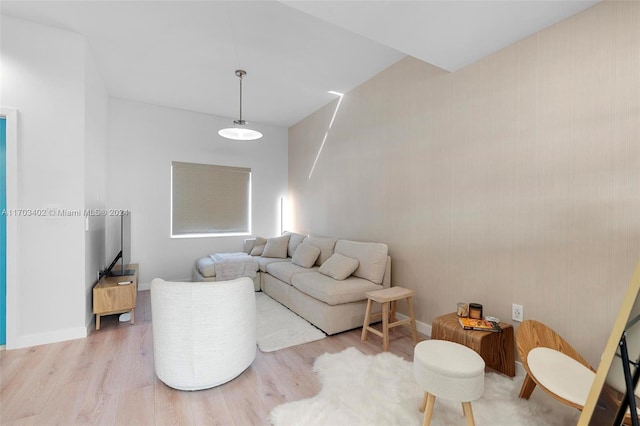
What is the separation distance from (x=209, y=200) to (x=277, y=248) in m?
1.53

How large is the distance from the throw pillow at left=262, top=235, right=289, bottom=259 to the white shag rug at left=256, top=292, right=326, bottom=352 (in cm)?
120

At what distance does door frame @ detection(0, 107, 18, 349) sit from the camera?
8.77ft

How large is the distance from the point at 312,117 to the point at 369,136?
1.69 meters

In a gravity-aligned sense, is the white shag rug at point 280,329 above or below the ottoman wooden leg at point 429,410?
below

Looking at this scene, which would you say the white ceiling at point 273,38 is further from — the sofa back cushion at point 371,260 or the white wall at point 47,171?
the sofa back cushion at point 371,260

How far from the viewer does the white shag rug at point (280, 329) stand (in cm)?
285

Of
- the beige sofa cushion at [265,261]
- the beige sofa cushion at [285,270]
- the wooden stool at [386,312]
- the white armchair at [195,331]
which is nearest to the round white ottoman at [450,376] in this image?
the wooden stool at [386,312]

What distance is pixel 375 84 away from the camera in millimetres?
3770

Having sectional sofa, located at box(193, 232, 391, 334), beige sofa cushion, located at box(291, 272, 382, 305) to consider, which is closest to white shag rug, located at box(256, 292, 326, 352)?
sectional sofa, located at box(193, 232, 391, 334)

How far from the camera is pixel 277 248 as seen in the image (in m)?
5.01

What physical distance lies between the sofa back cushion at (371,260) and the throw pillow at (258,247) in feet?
6.72

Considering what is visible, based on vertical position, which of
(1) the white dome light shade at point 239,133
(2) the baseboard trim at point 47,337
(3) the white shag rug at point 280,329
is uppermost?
(1) the white dome light shade at point 239,133

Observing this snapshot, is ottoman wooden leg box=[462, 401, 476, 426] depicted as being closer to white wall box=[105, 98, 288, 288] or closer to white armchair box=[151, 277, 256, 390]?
white armchair box=[151, 277, 256, 390]

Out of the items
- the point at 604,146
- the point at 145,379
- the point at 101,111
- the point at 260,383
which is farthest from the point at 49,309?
the point at 604,146
